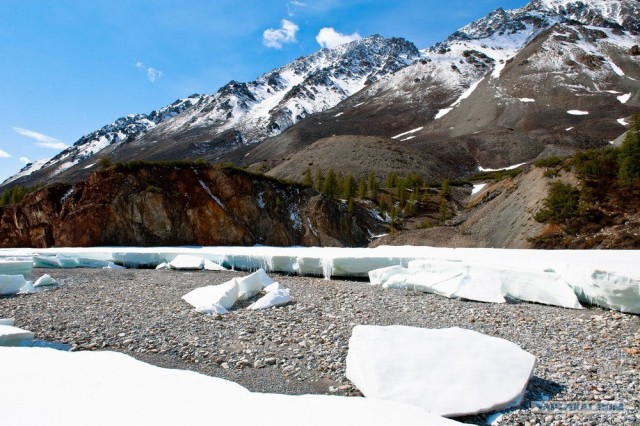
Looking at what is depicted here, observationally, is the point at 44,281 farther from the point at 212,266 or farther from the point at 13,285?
the point at 212,266

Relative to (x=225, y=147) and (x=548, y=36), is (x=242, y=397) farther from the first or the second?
(x=548, y=36)

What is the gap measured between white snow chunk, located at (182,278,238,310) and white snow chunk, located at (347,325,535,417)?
18.8ft


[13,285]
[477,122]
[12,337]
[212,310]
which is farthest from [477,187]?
[12,337]

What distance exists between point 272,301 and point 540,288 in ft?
28.8

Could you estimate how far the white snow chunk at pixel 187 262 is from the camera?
2134 centimetres

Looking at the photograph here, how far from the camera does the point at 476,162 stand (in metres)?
105

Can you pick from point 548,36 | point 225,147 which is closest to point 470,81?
point 548,36

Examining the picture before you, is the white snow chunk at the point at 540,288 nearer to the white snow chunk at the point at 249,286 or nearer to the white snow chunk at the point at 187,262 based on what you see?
the white snow chunk at the point at 249,286

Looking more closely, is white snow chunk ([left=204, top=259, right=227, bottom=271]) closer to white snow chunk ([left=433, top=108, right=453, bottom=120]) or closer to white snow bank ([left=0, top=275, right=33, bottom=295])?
white snow bank ([left=0, top=275, right=33, bottom=295])

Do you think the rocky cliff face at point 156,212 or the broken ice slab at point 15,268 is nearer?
the broken ice slab at point 15,268

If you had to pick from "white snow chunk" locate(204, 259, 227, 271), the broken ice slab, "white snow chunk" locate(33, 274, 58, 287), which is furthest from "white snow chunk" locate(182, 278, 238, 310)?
the broken ice slab

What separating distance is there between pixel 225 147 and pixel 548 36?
166m

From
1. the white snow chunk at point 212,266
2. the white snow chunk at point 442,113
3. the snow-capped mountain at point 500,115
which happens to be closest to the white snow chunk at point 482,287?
the white snow chunk at point 212,266

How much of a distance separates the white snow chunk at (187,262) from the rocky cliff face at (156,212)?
22.3 ft
